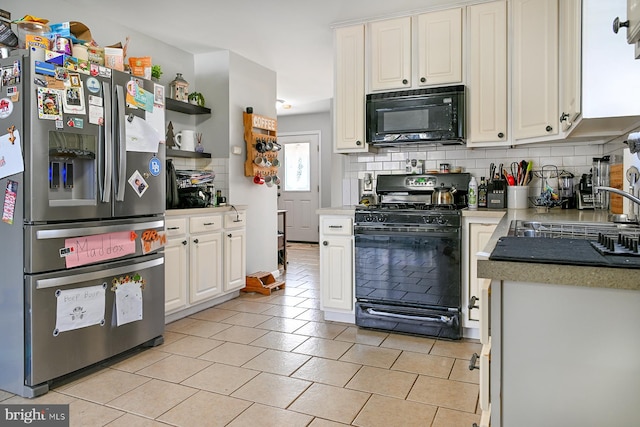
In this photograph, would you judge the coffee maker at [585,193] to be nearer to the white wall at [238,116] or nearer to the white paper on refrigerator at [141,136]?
the white paper on refrigerator at [141,136]

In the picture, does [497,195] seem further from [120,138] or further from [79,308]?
[79,308]

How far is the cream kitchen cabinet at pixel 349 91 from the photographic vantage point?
3.51 metres

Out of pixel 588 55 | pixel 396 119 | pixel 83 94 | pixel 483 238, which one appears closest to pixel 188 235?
pixel 83 94

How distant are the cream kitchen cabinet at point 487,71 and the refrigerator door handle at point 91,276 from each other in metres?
2.45

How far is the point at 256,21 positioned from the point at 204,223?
67.5 inches

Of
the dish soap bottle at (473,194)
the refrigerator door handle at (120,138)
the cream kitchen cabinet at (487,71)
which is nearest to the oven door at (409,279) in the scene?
the dish soap bottle at (473,194)

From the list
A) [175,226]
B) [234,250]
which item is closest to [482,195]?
[234,250]

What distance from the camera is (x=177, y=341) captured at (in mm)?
2990

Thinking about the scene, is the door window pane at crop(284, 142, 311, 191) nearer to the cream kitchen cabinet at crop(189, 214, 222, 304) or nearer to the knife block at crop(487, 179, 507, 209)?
the cream kitchen cabinet at crop(189, 214, 222, 304)

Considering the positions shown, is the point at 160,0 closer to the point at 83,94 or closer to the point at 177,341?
the point at 83,94

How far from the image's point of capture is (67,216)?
2275 mm

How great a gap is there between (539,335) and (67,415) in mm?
2036

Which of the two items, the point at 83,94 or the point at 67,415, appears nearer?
the point at 67,415

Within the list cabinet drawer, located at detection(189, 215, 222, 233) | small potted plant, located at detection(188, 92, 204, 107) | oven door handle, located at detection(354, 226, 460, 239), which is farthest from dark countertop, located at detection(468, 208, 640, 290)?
small potted plant, located at detection(188, 92, 204, 107)
